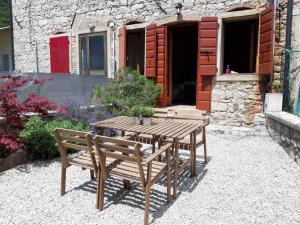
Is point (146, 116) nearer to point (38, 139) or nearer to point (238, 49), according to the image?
point (38, 139)

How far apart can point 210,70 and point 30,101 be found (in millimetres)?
4274

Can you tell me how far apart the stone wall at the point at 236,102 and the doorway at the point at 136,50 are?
2.54 m

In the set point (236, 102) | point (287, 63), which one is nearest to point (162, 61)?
point (236, 102)

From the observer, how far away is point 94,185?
3.34 metres

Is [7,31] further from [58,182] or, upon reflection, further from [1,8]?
[58,182]

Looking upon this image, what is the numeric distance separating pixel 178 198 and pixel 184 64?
751 cm

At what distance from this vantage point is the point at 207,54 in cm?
656

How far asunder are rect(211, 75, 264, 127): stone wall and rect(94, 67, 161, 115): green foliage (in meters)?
1.58

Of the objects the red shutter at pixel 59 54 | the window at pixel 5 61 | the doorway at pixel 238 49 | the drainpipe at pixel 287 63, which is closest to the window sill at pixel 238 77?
the drainpipe at pixel 287 63

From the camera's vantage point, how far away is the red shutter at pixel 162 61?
23.3 feet

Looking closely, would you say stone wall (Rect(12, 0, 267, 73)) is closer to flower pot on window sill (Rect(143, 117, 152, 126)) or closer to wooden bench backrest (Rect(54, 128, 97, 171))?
flower pot on window sill (Rect(143, 117, 152, 126))

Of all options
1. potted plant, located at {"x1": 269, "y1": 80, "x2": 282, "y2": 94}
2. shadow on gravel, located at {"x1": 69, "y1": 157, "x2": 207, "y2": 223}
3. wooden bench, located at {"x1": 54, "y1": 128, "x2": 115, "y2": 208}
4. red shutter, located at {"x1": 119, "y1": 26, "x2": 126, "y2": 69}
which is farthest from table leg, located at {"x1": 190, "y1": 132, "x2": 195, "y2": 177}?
red shutter, located at {"x1": 119, "y1": 26, "x2": 126, "y2": 69}

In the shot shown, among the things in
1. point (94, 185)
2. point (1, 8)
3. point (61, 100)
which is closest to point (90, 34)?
point (61, 100)

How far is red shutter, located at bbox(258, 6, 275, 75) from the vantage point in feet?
18.6
